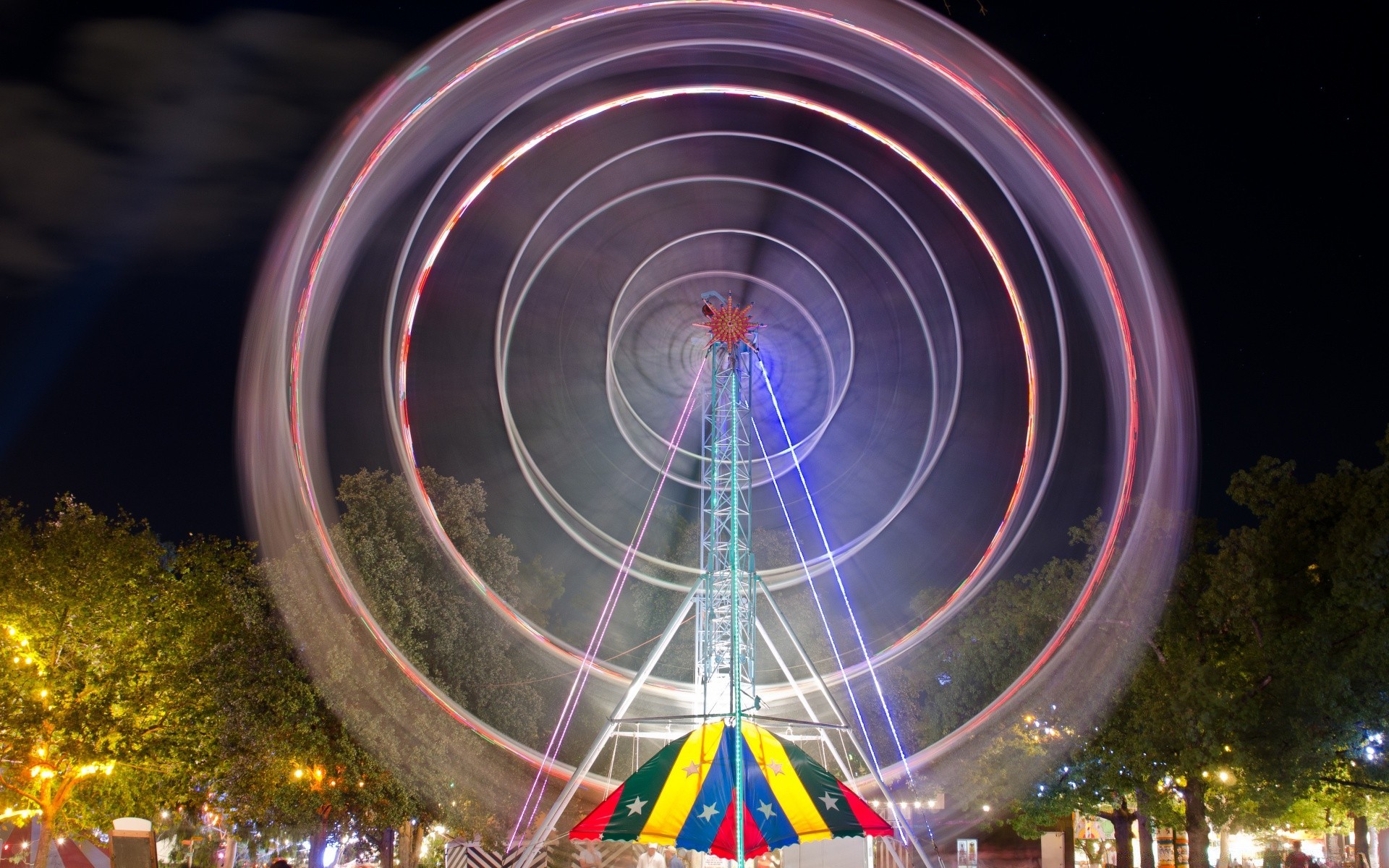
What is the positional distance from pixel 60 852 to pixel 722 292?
3314cm

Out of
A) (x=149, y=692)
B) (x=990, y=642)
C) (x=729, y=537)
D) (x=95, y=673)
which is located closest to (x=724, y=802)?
(x=729, y=537)

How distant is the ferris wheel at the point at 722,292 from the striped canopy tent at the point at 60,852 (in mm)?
23163

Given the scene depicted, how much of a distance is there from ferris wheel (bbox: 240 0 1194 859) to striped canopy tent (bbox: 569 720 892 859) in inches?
34.5

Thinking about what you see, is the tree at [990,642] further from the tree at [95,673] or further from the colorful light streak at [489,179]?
the tree at [95,673]

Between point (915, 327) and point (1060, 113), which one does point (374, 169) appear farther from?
point (1060, 113)

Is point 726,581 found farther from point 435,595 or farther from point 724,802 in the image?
point 435,595

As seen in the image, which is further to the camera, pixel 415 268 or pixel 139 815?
pixel 139 815

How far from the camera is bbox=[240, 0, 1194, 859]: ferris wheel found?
15.7 metres

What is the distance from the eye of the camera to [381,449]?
1744 cm

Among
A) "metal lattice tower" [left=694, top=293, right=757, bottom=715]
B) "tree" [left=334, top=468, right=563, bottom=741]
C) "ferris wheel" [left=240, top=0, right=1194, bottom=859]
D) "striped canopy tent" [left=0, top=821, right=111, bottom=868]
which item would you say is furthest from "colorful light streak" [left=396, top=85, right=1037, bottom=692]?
"striped canopy tent" [left=0, top=821, right=111, bottom=868]

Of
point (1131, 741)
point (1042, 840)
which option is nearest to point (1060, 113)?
point (1131, 741)

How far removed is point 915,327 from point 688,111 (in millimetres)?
5332

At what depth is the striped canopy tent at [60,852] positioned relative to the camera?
3231cm

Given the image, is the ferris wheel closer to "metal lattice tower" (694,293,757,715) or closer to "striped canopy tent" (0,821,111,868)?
"metal lattice tower" (694,293,757,715)
